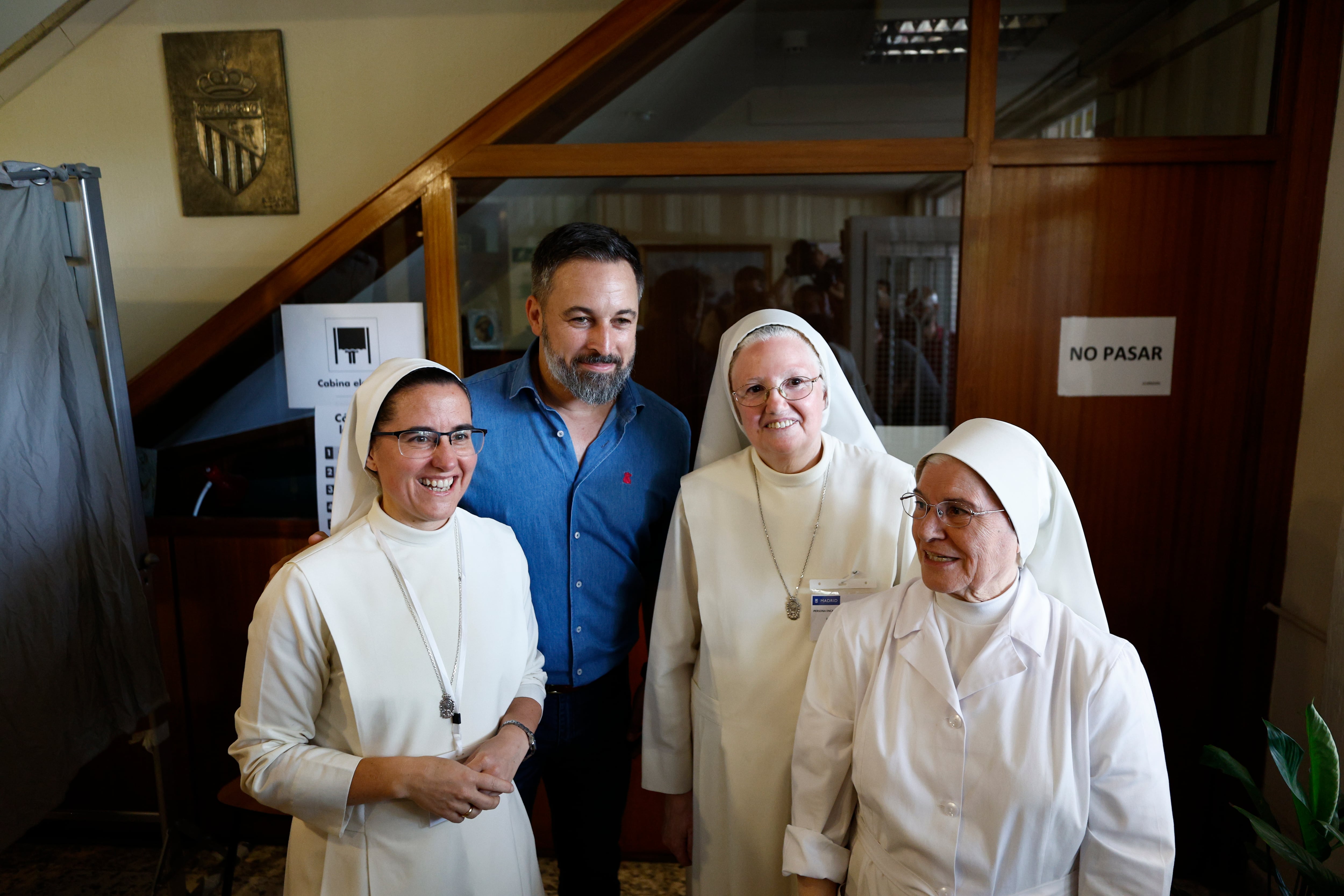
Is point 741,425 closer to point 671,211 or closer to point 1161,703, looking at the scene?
point 671,211

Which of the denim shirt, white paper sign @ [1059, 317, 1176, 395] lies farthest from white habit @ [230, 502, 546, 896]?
white paper sign @ [1059, 317, 1176, 395]

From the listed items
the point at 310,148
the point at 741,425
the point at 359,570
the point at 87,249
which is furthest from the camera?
the point at 310,148

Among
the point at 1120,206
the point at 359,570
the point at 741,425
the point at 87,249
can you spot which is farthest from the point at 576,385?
the point at 1120,206

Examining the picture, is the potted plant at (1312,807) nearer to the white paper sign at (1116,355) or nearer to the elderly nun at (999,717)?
the elderly nun at (999,717)

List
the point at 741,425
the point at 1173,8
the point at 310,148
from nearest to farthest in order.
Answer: the point at 741,425, the point at 1173,8, the point at 310,148

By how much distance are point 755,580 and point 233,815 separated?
6.73 feet

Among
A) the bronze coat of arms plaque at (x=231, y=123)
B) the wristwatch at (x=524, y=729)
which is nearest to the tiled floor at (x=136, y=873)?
the wristwatch at (x=524, y=729)

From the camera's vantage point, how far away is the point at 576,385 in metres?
1.88

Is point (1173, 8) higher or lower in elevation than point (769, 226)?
higher

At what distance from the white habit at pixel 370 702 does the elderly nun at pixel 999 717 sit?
0.75m

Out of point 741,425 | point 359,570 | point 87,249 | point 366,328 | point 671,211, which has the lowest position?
point 359,570

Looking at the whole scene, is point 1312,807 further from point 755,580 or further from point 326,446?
point 326,446

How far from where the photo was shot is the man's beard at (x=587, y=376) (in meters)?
1.87

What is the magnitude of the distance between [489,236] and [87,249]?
3.85 feet
